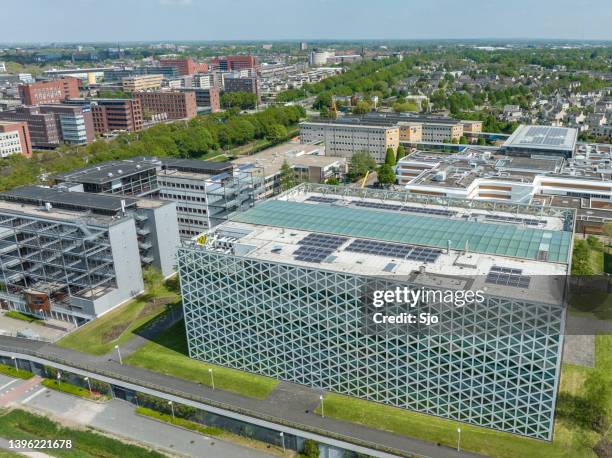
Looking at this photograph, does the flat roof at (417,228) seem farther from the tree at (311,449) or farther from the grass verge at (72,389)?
the grass verge at (72,389)

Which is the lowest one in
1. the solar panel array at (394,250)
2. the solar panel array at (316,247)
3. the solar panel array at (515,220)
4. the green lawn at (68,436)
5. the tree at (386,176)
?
the green lawn at (68,436)

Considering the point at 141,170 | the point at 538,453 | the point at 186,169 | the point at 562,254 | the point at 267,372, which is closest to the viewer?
the point at 538,453

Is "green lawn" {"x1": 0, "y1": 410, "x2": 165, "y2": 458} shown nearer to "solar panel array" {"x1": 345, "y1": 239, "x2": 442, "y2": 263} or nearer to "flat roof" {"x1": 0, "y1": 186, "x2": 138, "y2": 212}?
"solar panel array" {"x1": 345, "y1": 239, "x2": 442, "y2": 263}

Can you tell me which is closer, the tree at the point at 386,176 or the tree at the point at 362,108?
the tree at the point at 386,176

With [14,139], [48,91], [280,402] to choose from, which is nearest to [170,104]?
[48,91]

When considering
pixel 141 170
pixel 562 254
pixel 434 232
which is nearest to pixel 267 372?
pixel 434 232

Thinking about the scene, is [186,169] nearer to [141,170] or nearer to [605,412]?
[141,170]

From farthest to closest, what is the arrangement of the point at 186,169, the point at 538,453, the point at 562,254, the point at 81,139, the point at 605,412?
the point at 81,139 < the point at 186,169 < the point at 562,254 < the point at 605,412 < the point at 538,453

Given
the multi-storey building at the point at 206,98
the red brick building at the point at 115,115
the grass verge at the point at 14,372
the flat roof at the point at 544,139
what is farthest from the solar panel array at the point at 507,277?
the multi-storey building at the point at 206,98
